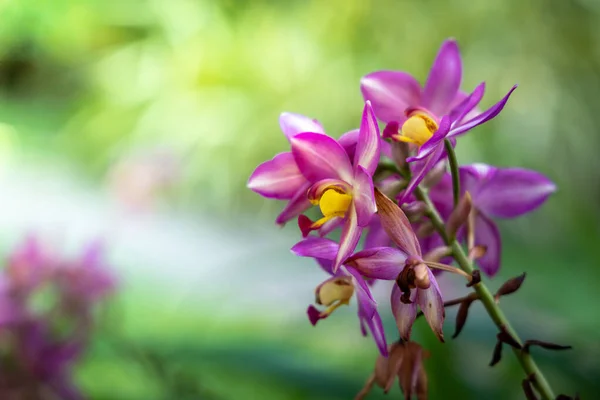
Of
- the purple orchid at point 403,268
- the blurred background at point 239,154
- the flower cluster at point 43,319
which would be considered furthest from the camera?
the blurred background at point 239,154

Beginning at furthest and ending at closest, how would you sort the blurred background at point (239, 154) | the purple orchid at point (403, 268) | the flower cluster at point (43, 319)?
the blurred background at point (239, 154)
the flower cluster at point (43, 319)
the purple orchid at point (403, 268)

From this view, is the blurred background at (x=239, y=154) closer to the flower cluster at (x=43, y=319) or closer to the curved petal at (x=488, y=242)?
the flower cluster at (x=43, y=319)

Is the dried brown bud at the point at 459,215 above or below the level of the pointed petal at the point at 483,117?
below

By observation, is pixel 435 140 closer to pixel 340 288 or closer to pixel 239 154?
pixel 340 288

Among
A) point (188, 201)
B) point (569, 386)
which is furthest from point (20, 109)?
point (569, 386)

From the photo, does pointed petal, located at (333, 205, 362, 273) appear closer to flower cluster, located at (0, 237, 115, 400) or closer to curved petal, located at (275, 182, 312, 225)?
curved petal, located at (275, 182, 312, 225)

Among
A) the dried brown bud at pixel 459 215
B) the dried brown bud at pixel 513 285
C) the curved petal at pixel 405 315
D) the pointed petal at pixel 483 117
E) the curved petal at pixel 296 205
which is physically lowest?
the curved petal at pixel 405 315

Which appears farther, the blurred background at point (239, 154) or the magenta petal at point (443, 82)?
the blurred background at point (239, 154)

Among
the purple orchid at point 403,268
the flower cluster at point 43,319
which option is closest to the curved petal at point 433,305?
the purple orchid at point 403,268

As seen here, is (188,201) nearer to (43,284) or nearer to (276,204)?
(276,204)
